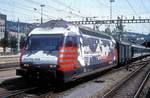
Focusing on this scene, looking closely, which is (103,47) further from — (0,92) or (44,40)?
(0,92)

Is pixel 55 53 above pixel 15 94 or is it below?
above

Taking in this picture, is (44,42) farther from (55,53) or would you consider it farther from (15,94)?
(15,94)

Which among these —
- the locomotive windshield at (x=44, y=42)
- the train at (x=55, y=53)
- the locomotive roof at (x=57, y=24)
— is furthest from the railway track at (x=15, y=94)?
the locomotive roof at (x=57, y=24)

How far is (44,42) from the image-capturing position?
49.3 feet

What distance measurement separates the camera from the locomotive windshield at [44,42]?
14727mm

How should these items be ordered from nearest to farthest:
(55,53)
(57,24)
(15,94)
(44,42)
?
(15,94) → (55,53) → (44,42) → (57,24)

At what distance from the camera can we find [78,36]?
1591cm

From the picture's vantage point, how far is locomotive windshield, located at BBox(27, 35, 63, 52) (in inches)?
580

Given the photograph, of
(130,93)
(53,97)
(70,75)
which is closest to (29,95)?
(53,97)

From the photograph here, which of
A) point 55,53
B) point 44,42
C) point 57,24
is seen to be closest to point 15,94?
point 55,53

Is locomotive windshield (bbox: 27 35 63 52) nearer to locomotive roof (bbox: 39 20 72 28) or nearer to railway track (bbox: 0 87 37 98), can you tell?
locomotive roof (bbox: 39 20 72 28)

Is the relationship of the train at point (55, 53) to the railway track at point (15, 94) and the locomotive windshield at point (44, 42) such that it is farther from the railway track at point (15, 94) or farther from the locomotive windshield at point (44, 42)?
the railway track at point (15, 94)

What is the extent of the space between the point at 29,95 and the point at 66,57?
2395mm

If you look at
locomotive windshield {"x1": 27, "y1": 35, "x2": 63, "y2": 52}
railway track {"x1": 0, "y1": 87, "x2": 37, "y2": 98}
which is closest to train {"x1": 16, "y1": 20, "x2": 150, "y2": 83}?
locomotive windshield {"x1": 27, "y1": 35, "x2": 63, "y2": 52}
